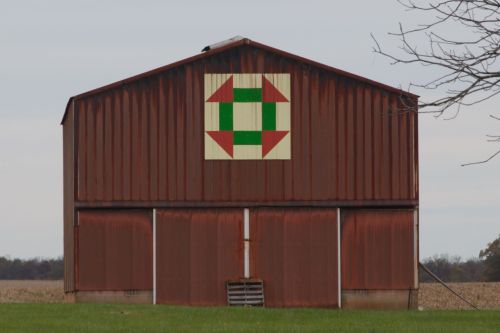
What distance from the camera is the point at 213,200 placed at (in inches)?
1379

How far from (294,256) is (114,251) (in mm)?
5084

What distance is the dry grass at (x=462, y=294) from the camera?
40.4 metres

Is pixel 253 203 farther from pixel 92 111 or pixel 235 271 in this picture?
pixel 92 111

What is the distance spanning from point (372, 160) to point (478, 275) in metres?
53.0

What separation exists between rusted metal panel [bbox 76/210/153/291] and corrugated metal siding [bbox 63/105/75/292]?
23.5 inches

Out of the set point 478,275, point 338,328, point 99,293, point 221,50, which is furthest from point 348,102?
point 478,275

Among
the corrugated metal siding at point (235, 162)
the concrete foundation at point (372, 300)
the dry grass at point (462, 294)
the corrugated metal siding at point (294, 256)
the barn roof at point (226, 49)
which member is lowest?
the dry grass at point (462, 294)

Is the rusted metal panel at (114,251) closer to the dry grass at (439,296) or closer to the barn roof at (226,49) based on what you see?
the barn roof at (226,49)

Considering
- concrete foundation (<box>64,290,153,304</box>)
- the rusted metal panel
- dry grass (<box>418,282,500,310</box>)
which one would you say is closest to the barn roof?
the rusted metal panel

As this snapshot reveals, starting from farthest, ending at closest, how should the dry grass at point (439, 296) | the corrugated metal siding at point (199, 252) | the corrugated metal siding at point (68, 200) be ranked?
the dry grass at point (439, 296), the corrugated metal siding at point (68, 200), the corrugated metal siding at point (199, 252)

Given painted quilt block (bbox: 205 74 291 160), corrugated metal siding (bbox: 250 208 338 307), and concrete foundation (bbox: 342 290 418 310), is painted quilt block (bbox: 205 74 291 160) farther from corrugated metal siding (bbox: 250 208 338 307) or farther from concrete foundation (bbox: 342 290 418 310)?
concrete foundation (bbox: 342 290 418 310)

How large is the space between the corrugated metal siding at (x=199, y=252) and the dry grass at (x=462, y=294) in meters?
7.76

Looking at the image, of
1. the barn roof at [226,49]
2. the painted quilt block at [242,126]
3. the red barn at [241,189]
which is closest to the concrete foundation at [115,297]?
the red barn at [241,189]

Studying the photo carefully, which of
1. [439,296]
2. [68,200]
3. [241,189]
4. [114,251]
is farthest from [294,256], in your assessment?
[439,296]
